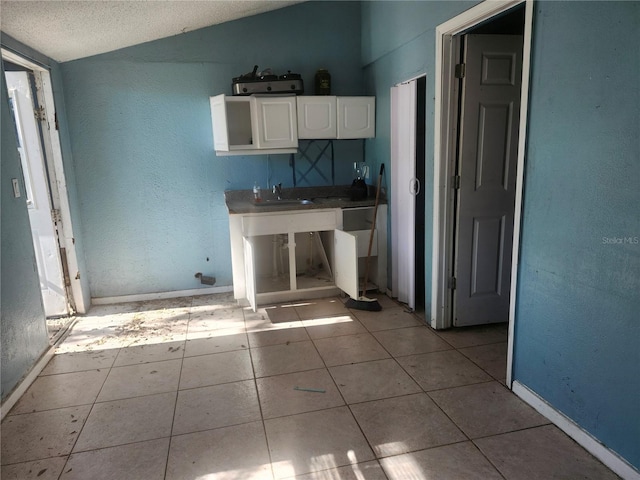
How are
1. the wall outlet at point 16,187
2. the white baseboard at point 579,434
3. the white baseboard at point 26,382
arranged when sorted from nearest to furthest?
the white baseboard at point 579,434
the white baseboard at point 26,382
the wall outlet at point 16,187

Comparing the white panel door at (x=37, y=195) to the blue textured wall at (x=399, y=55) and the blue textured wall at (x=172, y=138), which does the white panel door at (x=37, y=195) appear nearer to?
the blue textured wall at (x=172, y=138)

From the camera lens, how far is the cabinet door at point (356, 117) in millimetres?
3854

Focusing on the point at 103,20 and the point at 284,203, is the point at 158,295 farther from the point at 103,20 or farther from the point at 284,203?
the point at 103,20

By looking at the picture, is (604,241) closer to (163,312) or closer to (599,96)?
(599,96)

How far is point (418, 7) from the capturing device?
9.83 ft

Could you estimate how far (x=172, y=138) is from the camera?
12.6 ft

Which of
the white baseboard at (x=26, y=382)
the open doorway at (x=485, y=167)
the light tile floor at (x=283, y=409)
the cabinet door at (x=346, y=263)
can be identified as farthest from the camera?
the cabinet door at (x=346, y=263)

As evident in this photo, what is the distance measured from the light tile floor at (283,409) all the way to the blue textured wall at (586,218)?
0.95 ft

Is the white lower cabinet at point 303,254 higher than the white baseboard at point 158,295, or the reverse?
the white lower cabinet at point 303,254

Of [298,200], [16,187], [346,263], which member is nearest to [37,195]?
[16,187]

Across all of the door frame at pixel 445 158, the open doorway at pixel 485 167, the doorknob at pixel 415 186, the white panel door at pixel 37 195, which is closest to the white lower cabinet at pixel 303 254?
the doorknob at pixel 415 186

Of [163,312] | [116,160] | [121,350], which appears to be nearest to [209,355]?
[121,350]

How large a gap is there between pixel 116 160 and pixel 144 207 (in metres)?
0.47

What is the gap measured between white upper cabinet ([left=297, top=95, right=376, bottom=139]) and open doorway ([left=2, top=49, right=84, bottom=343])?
6.72 ft
